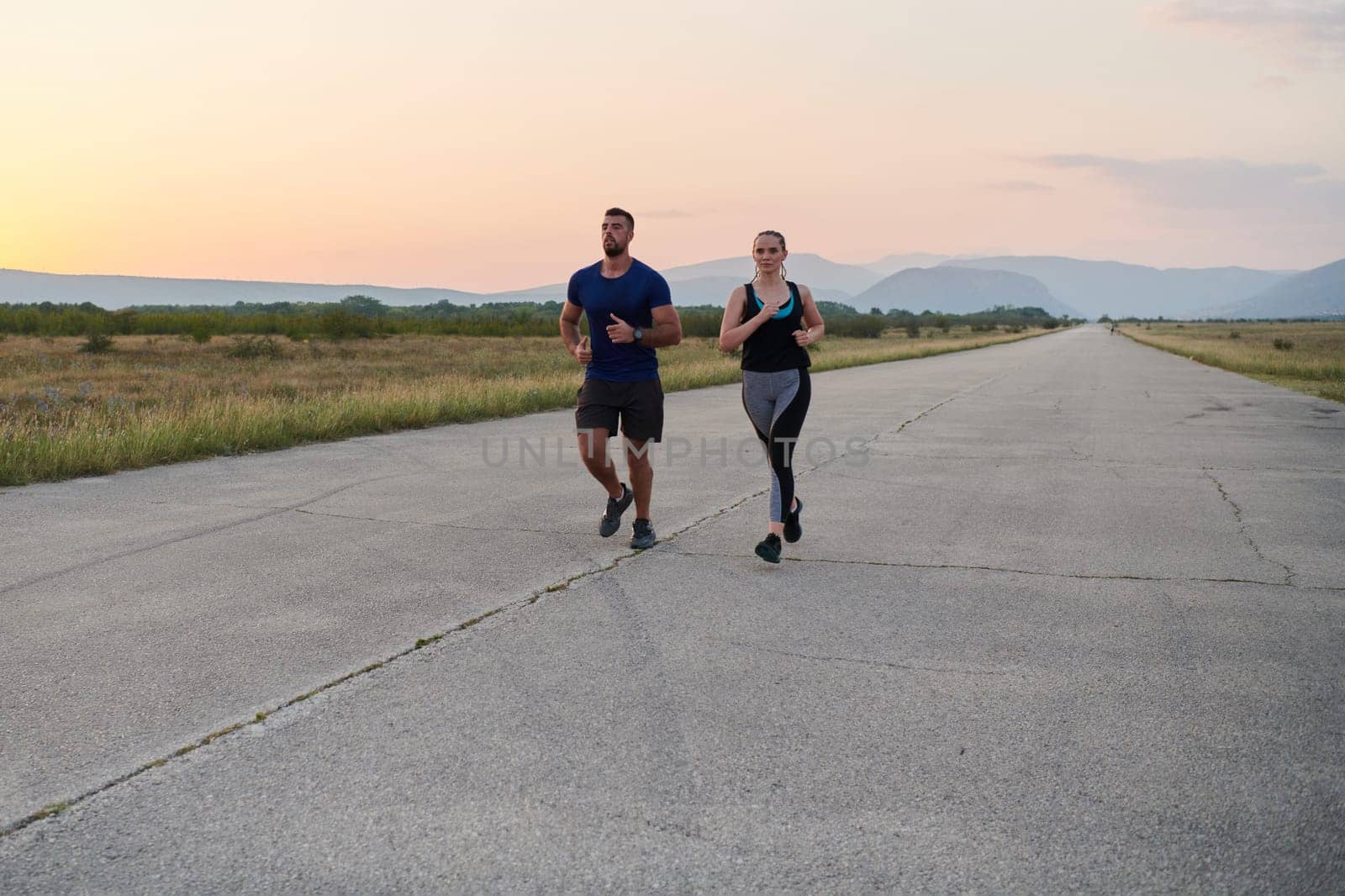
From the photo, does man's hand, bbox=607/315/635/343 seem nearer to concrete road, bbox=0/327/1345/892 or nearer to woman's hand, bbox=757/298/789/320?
woman's hand, bbox=757/298/789/320

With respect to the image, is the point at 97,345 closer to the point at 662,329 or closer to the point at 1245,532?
the point at 662,329

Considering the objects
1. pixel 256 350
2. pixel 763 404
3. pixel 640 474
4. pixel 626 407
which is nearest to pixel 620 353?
pixel 626 407

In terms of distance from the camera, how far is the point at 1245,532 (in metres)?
7.64

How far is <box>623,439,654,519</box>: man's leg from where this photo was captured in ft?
22.7

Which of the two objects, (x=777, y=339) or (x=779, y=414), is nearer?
(x=777, y=339)

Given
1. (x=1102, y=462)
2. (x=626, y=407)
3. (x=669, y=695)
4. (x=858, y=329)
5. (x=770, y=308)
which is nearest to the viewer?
(x=669, y=695)

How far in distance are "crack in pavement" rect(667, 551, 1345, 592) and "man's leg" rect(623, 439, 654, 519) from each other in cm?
40

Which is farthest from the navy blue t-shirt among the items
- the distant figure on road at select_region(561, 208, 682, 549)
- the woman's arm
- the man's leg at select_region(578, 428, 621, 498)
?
the woman's arm

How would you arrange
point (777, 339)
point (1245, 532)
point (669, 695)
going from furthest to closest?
point (1245, 532)
point (777, 339)
point (669, 695)

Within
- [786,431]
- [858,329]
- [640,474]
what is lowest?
[640,474]

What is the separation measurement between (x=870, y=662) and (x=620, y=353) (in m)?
2.89

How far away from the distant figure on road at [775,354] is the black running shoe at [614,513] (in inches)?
46.9


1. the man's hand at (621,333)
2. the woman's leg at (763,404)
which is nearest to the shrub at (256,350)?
the man's hand at (621,333)

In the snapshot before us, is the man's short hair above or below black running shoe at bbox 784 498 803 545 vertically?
above
